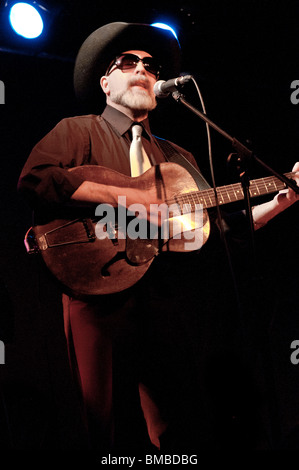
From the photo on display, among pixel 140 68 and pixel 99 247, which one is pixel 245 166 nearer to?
pixel 99 247

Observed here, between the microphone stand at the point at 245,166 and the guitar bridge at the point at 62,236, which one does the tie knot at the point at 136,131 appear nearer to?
the microphone stand at the point at 245,166

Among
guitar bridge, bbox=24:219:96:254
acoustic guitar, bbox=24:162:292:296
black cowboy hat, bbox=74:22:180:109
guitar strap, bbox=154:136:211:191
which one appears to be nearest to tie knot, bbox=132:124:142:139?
guitar strap, bbox=154:136:211:191

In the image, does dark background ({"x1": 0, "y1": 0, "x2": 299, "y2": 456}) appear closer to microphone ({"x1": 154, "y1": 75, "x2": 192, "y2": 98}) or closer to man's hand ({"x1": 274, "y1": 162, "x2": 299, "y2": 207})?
man's hand ({"x1": 274, "y1": 162, "x2": 299, "y2": 207})

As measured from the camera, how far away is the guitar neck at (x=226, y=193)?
2.32 metres

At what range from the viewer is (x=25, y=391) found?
304 centimetres

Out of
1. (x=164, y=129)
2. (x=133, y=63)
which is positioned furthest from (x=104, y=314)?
(x=164, y=129)

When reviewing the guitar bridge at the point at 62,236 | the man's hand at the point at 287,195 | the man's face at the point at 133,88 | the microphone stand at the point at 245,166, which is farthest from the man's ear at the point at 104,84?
the man's hand at the point at 287,195

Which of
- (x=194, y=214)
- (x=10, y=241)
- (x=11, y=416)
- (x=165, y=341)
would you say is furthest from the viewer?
(x=10, y=241)

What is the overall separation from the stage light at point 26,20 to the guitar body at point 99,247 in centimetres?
154

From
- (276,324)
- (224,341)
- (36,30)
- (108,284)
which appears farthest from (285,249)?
(36,30)

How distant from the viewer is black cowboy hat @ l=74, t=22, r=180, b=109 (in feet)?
8.66

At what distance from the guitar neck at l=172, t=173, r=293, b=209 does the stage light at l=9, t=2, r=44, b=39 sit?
1.79 meters

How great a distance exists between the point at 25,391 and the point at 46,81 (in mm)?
2433
